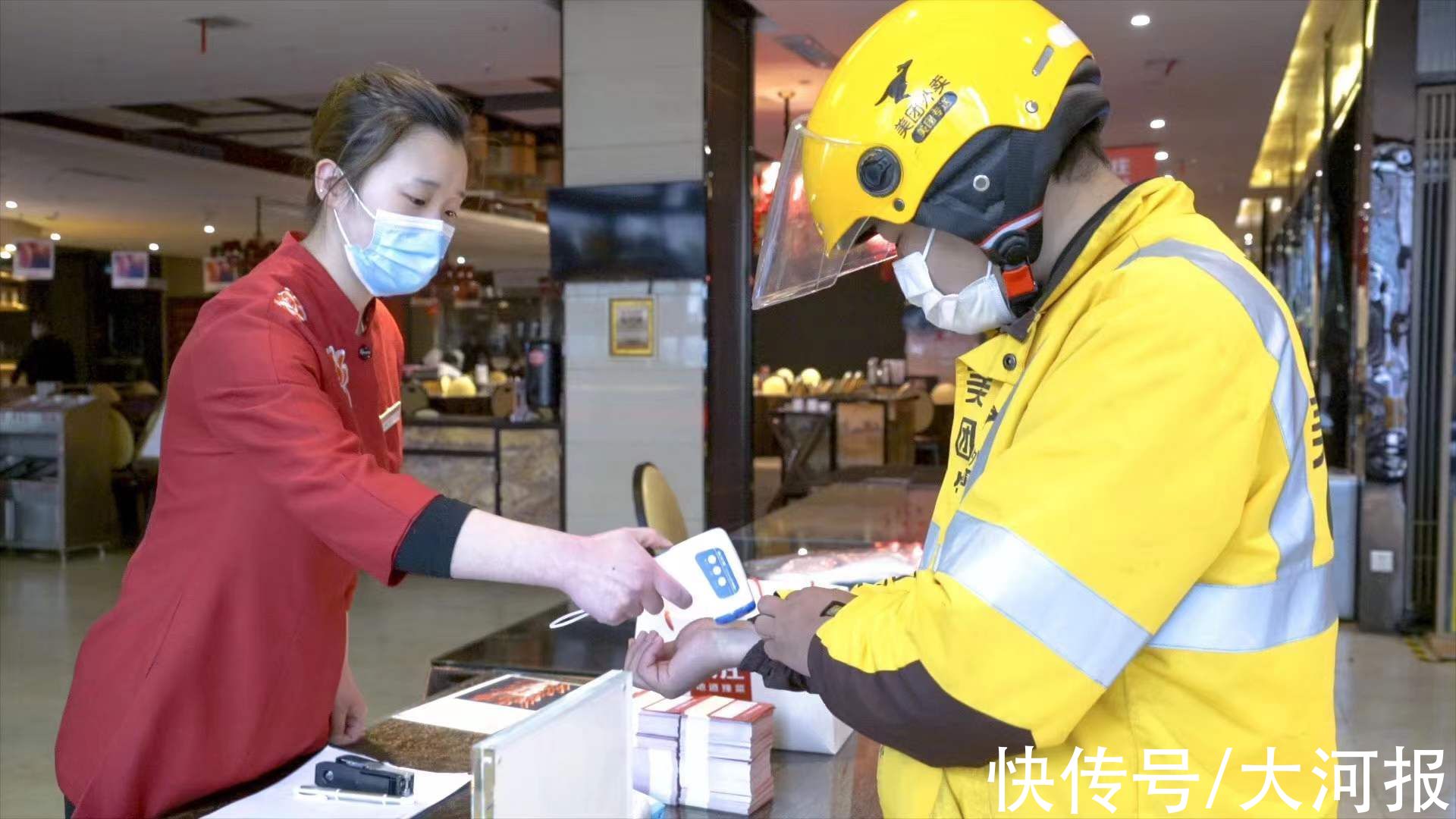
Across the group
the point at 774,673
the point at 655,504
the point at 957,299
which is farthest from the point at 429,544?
the point at 655,504

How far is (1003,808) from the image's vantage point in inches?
42.1

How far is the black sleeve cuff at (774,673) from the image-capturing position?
124 centimetres

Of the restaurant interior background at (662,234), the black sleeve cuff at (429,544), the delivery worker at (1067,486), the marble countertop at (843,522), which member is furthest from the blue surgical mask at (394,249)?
the marble countertop at (843,522)

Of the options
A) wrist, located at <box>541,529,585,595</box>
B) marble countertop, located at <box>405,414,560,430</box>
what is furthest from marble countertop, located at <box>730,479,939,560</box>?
marble countertop, located at <box>405,414,560,430</box>

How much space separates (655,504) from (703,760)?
260 cm

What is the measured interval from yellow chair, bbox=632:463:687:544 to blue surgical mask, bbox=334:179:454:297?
2.17 m

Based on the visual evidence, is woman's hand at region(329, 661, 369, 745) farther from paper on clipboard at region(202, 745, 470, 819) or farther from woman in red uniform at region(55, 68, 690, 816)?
paper on clipboard at region(202, 745, 470, 819)

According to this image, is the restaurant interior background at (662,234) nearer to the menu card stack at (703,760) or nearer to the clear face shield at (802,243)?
the menu card stack at (703,760)

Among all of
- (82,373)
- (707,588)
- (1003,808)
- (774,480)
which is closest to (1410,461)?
(707,588)

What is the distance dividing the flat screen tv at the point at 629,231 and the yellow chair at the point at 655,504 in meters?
2.31

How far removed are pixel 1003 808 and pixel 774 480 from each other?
1227 centimetres

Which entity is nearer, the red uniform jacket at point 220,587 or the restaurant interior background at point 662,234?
the red uniform jacket at point 220,587

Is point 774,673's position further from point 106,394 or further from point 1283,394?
point 106,394

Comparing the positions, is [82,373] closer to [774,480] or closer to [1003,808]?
[774,480]
